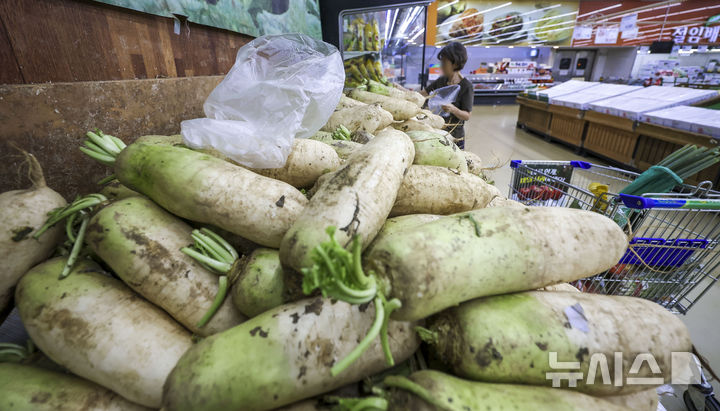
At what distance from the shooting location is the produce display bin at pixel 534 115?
8.37 m

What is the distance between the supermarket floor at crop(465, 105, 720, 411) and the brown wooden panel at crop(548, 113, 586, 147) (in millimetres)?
286

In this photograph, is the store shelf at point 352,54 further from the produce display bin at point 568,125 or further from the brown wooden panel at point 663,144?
the produce display bin at point 568,125

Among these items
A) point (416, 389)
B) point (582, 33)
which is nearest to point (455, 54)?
point (416, 389)

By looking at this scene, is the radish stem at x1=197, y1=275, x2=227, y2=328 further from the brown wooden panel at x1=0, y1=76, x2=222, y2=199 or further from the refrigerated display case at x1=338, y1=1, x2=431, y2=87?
the refrigerated display case at x1=338, y1=1, x2=431, y2=87

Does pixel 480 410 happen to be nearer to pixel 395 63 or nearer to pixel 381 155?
pixel 381 155

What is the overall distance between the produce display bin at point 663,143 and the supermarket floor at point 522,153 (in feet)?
4.10

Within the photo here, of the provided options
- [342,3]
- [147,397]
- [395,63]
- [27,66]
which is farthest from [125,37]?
[395,63]

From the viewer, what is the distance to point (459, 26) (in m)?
14.9

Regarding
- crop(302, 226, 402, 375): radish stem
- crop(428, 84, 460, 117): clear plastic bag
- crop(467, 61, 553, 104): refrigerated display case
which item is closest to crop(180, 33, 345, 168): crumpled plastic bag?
crop(302, 226, 402, 375): radish stem

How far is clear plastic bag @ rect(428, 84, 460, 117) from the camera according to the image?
13.7 ft

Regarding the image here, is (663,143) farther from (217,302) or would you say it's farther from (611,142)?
(217,302)

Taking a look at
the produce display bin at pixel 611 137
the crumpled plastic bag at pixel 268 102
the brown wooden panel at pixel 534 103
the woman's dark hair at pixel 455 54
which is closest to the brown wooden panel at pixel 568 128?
the produce display bin at pixel 611 137

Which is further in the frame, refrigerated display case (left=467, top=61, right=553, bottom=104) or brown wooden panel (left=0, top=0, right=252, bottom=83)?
refrigerated display case (left=467, top=61, right=553, bottom=104)

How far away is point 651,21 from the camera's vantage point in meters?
12.7
